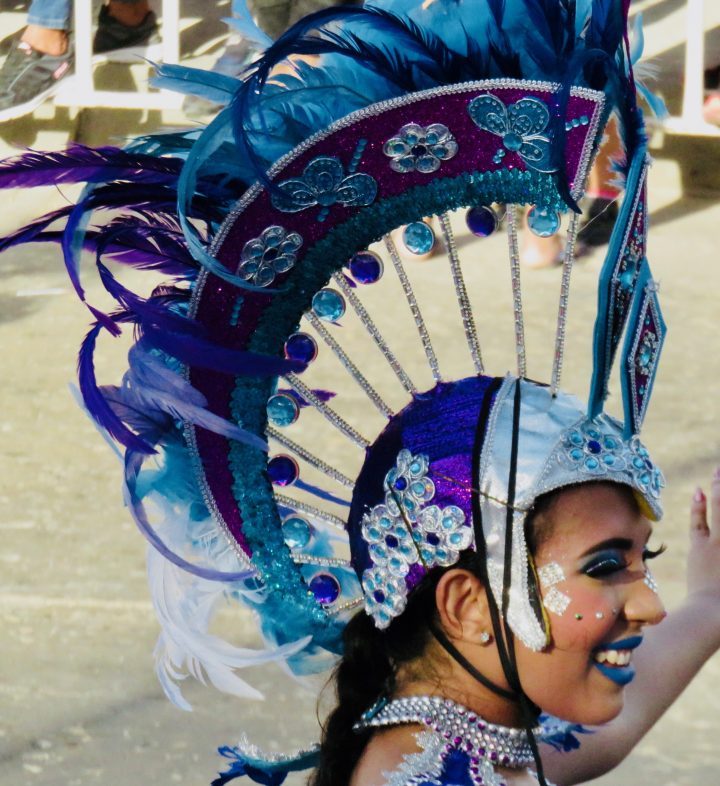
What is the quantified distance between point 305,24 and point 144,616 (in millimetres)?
2605

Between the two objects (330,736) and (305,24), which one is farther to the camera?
(330,736)

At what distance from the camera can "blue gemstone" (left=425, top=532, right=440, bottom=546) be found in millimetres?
1947

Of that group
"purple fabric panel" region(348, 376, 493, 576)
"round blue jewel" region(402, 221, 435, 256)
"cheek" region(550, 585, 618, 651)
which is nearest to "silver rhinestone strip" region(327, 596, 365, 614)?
"purple fabric panel" region(348, 376, 493, 576)

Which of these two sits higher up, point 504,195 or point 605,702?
point 504,195

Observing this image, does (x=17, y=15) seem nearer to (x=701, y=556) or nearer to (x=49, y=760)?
(x=49, y=760)

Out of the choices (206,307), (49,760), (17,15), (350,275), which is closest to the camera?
(206,307)

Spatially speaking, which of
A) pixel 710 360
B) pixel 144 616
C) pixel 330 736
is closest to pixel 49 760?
pixel 144 616

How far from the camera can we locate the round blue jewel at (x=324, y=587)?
2213 mm

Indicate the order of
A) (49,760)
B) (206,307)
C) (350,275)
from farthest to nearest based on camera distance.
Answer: (49,760) → (350,275) → (206,307)

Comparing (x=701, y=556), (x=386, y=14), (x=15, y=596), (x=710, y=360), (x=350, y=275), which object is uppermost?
(x=386, y=14)

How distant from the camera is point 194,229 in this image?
1992mm

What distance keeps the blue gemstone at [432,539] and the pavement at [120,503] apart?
26.9 inches

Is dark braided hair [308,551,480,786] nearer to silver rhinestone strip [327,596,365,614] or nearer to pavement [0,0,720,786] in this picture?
silver rhinestone strip [327,596,365,614]

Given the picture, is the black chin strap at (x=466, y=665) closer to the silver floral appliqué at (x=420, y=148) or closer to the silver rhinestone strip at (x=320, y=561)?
Result: the silver rhinestone strip at (x=320, y=561)
